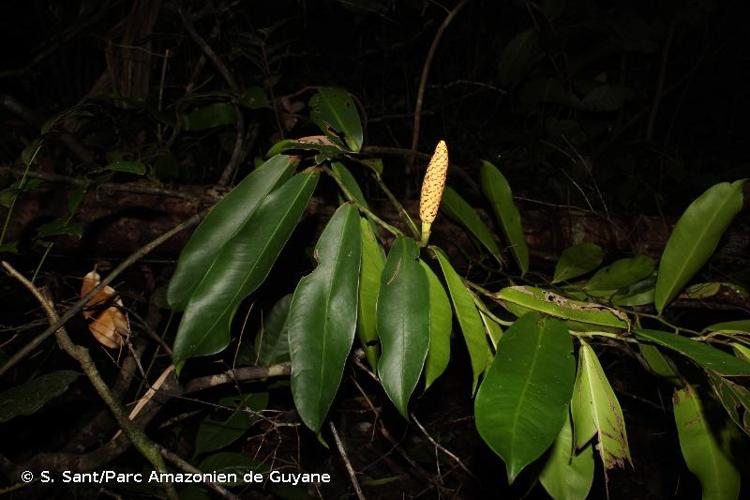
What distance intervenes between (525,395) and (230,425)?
863mm

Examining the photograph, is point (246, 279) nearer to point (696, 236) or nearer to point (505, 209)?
point (505, 209)

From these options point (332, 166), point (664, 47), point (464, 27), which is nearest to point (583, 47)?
point (664, 47)

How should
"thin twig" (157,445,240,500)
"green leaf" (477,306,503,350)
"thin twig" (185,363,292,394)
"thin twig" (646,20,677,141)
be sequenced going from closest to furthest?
"green leaf" (477,306,503,350), "thin twig" (157,445,240,500), "thin twig" (185,363,292,394), "thin twig" (646,20,677,141)

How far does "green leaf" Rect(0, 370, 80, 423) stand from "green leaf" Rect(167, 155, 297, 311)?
0.33m

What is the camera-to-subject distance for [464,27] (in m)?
2.50

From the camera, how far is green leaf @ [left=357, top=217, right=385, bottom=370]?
67 centimetres

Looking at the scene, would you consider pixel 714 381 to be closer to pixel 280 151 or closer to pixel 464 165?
pixel 280 151

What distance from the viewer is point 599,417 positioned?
0.59 m

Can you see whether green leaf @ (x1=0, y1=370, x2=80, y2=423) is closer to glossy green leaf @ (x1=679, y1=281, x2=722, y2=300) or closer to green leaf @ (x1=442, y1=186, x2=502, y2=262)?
green leaf @ (x1=442, y1=186, x2=502, y2=262)

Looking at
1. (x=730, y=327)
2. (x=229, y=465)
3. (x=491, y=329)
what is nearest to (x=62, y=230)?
(x=229, y=465)

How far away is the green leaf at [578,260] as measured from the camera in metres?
1.02

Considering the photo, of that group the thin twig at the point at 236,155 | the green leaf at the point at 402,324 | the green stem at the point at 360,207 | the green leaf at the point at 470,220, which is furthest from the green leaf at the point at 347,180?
the thin twig at the point at 236,155

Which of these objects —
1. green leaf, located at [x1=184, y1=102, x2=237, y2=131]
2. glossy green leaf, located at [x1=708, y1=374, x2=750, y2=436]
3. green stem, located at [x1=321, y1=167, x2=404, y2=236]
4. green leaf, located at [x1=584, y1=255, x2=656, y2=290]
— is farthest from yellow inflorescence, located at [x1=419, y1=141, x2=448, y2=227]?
green leaf, located at [x1=184, y1=102, x2=237, y2=131]

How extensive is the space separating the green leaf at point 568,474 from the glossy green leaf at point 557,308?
15 cm
